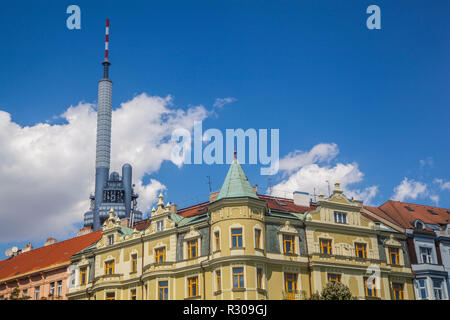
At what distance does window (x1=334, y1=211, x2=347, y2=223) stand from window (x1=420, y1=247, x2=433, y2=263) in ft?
28.7

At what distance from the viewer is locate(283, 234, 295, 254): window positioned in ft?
167

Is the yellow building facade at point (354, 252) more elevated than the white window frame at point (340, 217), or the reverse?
the white window frame at point (340, 217)

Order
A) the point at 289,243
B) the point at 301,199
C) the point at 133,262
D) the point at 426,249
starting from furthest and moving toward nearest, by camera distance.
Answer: the point at 301,199, the point at 426,249, the point at 133,262, the point at 289,243

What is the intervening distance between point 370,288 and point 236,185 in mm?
14883

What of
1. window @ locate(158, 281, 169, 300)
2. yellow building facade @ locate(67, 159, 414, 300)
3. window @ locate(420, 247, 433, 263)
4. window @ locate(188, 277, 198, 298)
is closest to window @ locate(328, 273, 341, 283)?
yellow building facade @ locate(67, 159, 414, 300)

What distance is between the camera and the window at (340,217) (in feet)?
177

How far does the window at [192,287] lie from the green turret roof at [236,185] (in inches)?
288

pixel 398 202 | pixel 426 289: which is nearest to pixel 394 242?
pixel 426 289

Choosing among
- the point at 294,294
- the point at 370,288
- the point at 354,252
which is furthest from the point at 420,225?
the point at 294,294

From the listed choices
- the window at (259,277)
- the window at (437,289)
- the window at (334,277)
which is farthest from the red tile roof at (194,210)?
the window at (437,289)

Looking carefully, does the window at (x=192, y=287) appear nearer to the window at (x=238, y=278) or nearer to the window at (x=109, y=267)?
the window at (x=238, y=278)

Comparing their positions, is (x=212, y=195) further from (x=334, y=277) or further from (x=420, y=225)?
(x=420, y=225)

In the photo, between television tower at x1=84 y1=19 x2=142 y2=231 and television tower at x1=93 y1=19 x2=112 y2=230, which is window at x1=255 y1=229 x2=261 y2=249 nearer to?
television tower at x1=84 y1=19 x2=142 y2=231

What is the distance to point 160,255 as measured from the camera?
53.8 metres
